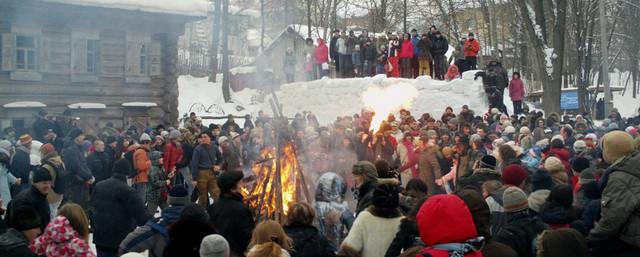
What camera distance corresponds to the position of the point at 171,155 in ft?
44.4

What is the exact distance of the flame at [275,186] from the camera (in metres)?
8.86

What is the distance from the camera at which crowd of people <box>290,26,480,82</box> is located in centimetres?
2345

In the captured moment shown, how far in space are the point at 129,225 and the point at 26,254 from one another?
97.5 inches

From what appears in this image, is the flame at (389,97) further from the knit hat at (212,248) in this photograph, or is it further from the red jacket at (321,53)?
the knit hat at (212,248)

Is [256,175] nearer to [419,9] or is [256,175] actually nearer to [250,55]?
[419,9]

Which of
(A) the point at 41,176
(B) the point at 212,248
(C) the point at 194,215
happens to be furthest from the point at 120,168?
(B) the point at 212,248

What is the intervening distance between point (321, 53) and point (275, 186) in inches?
736

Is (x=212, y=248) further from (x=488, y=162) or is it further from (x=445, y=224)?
(x=488, y=162)

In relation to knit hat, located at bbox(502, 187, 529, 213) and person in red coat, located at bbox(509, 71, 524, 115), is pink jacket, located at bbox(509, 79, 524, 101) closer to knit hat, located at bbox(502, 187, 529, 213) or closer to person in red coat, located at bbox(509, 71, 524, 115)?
person in red coat, located at bbox(509, 71, 524, 115)

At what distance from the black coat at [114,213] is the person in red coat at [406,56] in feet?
56.5

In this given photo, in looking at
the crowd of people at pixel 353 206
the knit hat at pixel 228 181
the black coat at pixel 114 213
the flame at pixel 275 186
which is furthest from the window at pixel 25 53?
the knit hat at pixel 228 181

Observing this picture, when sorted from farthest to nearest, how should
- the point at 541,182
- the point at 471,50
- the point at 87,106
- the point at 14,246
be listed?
the point at 471,50, the point at 87,106, the point at 541,182, the point at 14,246

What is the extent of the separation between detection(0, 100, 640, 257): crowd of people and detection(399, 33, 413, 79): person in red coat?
1087 centimetres

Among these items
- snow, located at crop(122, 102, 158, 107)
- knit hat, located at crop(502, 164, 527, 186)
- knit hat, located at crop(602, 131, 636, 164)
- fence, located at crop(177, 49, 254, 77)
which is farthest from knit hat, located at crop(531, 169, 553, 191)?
fence, located at crop(177, 49, 254, 77)
